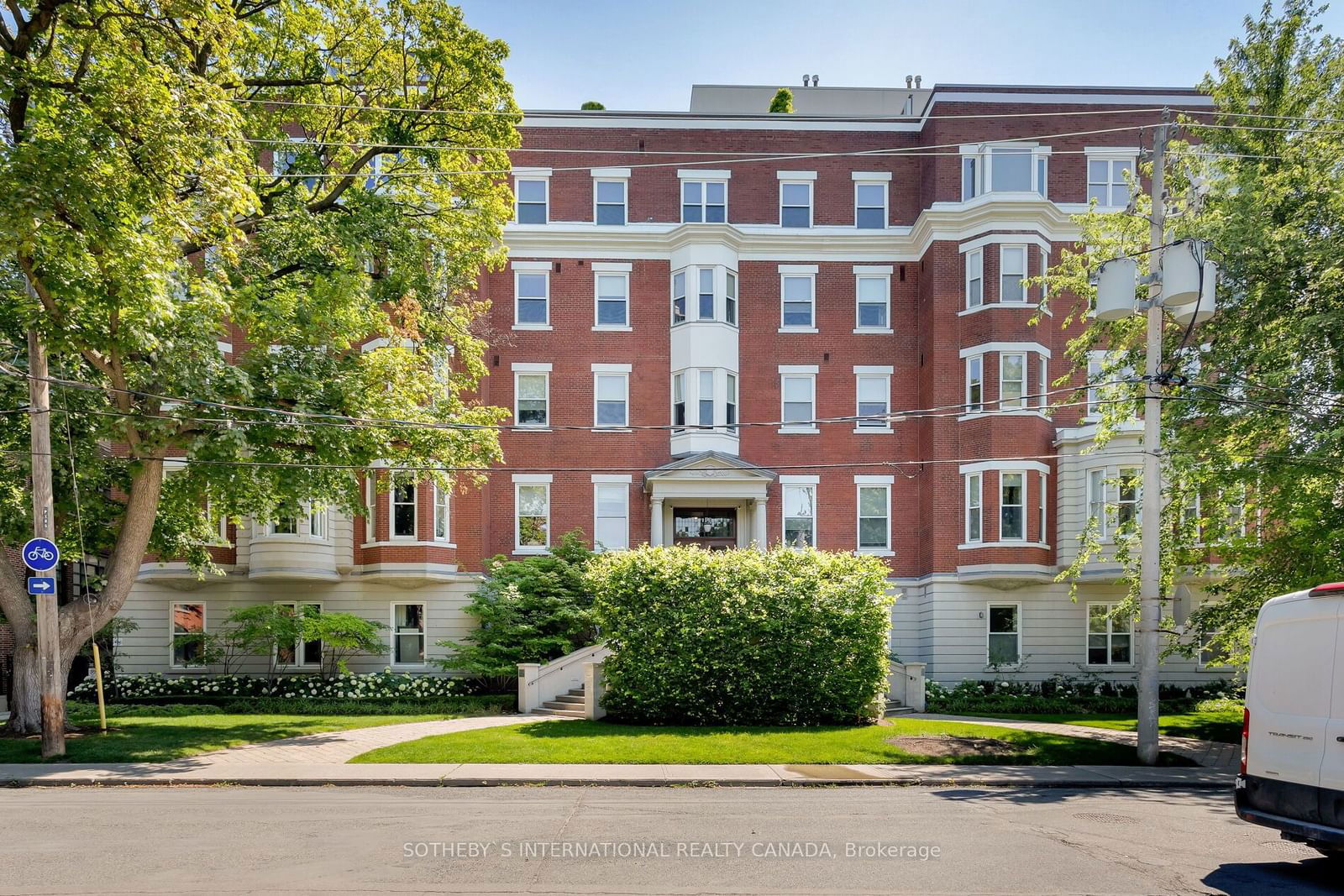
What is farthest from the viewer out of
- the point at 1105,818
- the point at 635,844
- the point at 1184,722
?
the point at 1184,722

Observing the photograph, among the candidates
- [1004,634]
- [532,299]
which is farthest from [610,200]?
[1004,634]

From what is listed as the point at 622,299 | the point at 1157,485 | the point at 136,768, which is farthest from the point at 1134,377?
the point at 136,768

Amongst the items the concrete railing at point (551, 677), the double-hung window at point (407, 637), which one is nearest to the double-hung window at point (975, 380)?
the concrete railing at point (551, 677)

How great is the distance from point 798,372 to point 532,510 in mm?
9161

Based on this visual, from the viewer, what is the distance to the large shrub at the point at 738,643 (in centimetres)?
1836

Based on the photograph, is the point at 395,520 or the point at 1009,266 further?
the point at 1009,266

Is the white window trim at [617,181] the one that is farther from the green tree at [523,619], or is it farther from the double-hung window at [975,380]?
the double-hung window at [975,380]

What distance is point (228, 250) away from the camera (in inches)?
604

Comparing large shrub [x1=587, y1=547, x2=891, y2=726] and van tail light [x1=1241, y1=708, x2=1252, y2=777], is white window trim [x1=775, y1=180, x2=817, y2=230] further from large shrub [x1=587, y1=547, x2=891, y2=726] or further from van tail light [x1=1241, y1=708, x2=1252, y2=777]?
van tail light [x1=1241, y1=708, x2=1252, y2=777]

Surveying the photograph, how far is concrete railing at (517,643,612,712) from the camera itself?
73.8 ft

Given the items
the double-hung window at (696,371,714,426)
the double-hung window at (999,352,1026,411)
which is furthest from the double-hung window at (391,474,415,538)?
the double-hung window at (999,352,1026,411)

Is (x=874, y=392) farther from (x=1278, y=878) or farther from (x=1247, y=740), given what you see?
(x=1278, y=878)

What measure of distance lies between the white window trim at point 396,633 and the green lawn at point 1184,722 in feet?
50.5

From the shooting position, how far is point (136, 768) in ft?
46.2
